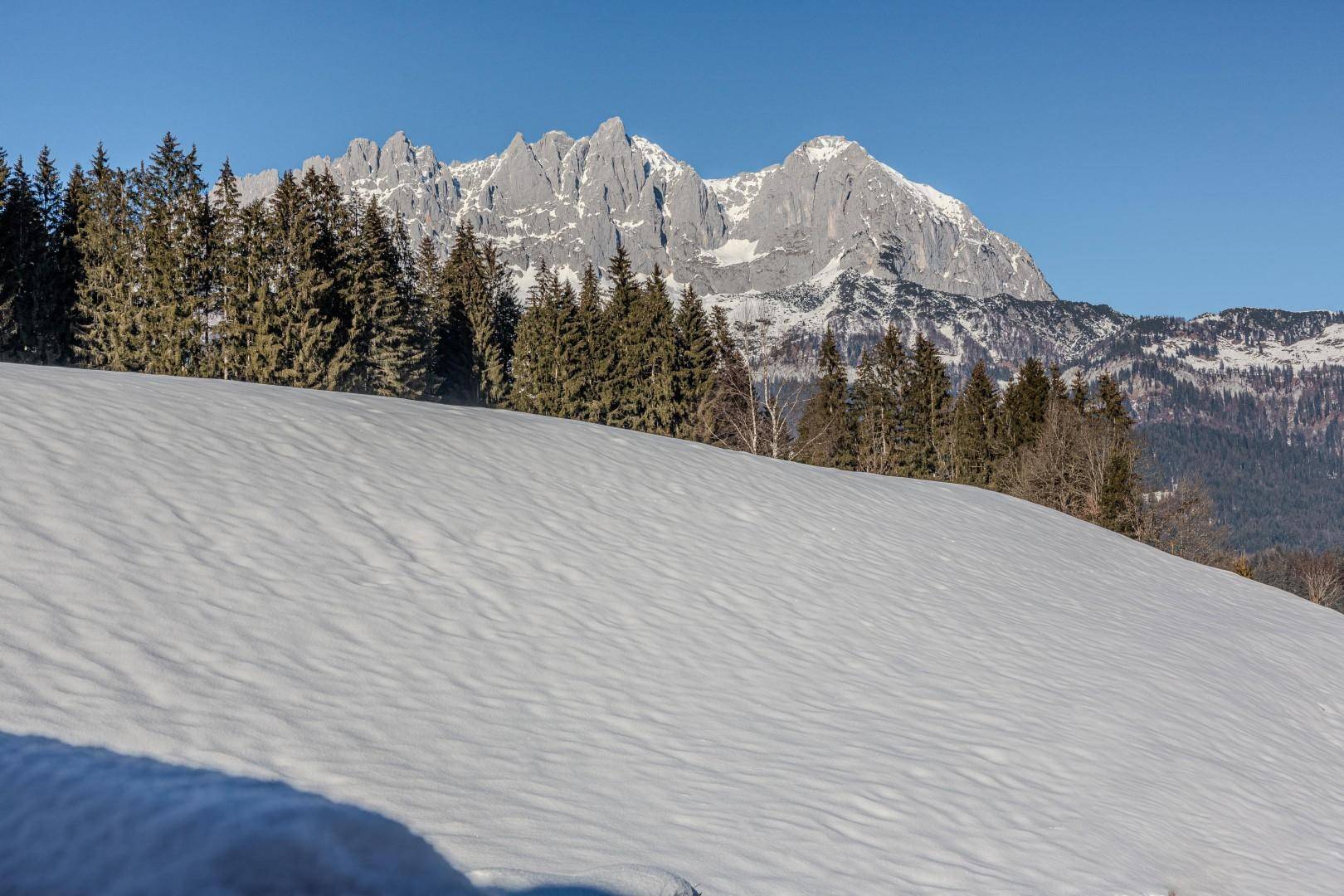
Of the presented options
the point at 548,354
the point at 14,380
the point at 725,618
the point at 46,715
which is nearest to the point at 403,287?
the point at 548,354

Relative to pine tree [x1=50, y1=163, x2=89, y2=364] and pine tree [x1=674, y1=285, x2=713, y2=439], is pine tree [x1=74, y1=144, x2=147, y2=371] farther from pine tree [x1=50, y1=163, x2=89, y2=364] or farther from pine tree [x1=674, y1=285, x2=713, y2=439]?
pine tree [x1=674, y1=285, x2=713, y2=439]

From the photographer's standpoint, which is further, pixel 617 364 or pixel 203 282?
pixel 617 364

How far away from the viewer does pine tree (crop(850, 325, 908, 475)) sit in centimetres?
5916

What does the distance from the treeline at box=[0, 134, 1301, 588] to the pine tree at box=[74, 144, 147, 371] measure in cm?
12

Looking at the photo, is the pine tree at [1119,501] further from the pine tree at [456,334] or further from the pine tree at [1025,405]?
the pine tree at [456,334]

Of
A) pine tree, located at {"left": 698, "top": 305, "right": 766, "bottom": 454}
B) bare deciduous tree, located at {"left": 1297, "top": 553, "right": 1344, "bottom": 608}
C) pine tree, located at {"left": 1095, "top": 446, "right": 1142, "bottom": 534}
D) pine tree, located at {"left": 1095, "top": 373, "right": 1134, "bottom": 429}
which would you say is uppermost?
pine tree, located at {"left": 1095, "top": 373, "right": 1134, "bottom": 429}

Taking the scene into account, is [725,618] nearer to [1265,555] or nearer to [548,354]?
[548,354]

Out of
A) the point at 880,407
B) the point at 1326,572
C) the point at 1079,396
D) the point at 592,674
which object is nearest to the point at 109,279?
the point at 592,674

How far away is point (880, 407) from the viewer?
60812 millimetres

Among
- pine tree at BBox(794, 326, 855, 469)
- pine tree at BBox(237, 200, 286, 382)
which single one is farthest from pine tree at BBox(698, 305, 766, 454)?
pine tree at BBox(237, 200, 286, 382)

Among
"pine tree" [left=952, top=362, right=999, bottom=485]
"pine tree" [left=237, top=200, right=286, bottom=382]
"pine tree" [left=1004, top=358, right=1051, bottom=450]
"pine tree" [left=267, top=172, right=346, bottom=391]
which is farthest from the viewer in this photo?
"pine tree" [left=952, top=362, right=999, bottom=485]

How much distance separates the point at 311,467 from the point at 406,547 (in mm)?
1970

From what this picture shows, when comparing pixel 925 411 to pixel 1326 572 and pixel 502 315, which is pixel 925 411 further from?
pixel 1326 572

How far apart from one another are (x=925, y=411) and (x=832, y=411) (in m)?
7.09
